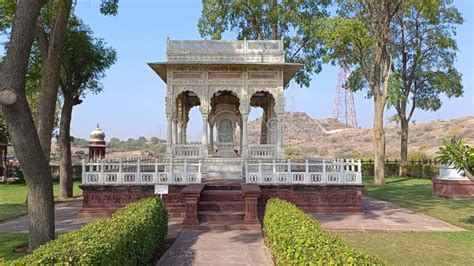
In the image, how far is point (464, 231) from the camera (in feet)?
35.9

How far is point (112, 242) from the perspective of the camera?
541 centimetres

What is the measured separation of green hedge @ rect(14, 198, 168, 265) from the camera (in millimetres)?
4414

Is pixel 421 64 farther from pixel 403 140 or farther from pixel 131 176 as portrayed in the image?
pixel 131 176

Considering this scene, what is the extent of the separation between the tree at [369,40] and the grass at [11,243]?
19199mm

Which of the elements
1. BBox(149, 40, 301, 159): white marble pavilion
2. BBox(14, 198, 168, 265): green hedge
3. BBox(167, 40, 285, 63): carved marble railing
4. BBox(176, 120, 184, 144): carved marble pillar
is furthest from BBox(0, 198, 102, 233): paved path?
BBox(167, 40, 285, 63): carved marble railing

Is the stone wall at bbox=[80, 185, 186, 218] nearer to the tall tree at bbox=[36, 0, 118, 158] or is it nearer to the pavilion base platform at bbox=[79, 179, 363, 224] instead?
the pavilion base platform at bbox=[79, 179, 363, 224]

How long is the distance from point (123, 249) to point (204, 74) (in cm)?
1267

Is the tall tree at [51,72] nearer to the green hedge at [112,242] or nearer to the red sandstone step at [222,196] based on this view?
the green hedge at [112,242]

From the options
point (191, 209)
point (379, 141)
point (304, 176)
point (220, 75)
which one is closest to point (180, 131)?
point (220, 75)

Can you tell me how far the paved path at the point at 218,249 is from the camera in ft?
25.9

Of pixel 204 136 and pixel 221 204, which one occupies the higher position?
pixel 204 136

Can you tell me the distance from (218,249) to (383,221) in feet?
20.0

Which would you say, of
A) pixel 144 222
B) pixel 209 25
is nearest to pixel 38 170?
pixel 144 222

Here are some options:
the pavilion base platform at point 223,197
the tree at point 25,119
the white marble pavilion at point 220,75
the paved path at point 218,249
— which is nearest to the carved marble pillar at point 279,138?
the white marble pavilion at point 220,75
